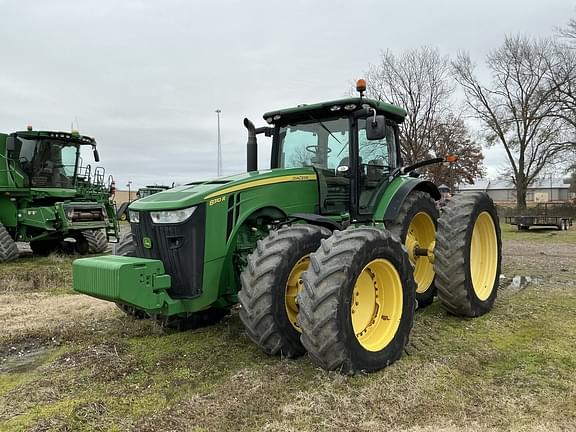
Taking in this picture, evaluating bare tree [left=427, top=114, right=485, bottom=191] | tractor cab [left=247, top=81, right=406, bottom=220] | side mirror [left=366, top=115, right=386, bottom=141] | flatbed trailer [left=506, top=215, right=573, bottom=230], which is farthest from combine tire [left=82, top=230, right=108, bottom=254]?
bare tree [left=427, top=114, right=485, bottom=191]

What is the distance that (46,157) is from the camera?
40.6ft

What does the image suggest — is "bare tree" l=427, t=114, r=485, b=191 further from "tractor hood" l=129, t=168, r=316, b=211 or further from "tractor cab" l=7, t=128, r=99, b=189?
"tractor hood" l=129, t=168, r=316, b=211

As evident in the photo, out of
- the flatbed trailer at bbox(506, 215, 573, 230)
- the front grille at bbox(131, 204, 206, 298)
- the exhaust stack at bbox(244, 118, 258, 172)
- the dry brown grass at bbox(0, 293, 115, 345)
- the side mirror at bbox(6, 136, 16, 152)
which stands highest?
the side mirror at bbox(6, 136, 16, 152)

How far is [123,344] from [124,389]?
3.71ft

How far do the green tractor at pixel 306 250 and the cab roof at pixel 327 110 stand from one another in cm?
2

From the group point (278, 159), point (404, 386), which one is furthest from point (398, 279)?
point (278, 159)

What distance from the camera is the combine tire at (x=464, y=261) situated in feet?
17.1

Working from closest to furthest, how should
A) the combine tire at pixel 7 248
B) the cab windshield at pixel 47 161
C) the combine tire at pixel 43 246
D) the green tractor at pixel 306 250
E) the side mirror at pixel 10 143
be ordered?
the green tractor at pixel 306 250
the combine tire at pixel 7 248
the side mirror at pixel 10 143
the cab windshield at pixel 47 161
the combine tire at pixel 43 246

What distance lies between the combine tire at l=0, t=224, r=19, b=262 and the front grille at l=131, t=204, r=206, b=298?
28.2 ft

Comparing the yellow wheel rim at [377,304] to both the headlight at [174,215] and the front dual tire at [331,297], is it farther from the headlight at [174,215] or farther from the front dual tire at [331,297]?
the headlight at [174,215]

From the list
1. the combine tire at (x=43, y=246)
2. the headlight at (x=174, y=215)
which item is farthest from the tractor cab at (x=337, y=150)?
the combine tire at (x=43, y=246)

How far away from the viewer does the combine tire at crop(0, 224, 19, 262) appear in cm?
1105

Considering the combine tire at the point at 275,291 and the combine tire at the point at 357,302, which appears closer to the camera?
the combine tire at the point at 357,302

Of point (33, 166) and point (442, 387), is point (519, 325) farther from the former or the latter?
point (33, 166)
